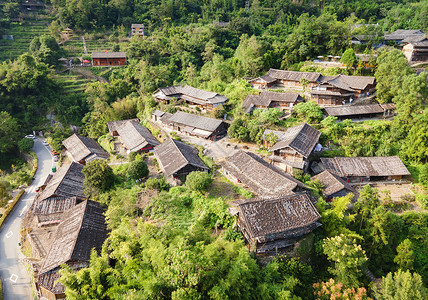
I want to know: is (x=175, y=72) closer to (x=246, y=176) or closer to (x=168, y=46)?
(x=168, y=46)

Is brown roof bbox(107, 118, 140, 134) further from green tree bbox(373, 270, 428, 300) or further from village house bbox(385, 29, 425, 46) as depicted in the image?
village house bbox(385, 29, 425, 46)

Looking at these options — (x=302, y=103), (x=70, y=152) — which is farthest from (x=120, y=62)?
(x=302, y=103)

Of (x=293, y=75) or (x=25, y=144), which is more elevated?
(x=293, y=75)

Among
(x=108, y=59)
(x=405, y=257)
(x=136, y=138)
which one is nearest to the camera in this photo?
(x=405, y=257)

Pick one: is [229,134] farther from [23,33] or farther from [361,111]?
[23,33]

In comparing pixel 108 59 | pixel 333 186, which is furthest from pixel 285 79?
pixel 108 59

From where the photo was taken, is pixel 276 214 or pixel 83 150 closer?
pixel 276 214

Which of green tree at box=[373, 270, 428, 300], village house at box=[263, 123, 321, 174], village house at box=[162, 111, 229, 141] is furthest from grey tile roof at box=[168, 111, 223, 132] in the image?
green tree at box=[373, 270, 428, 300]
